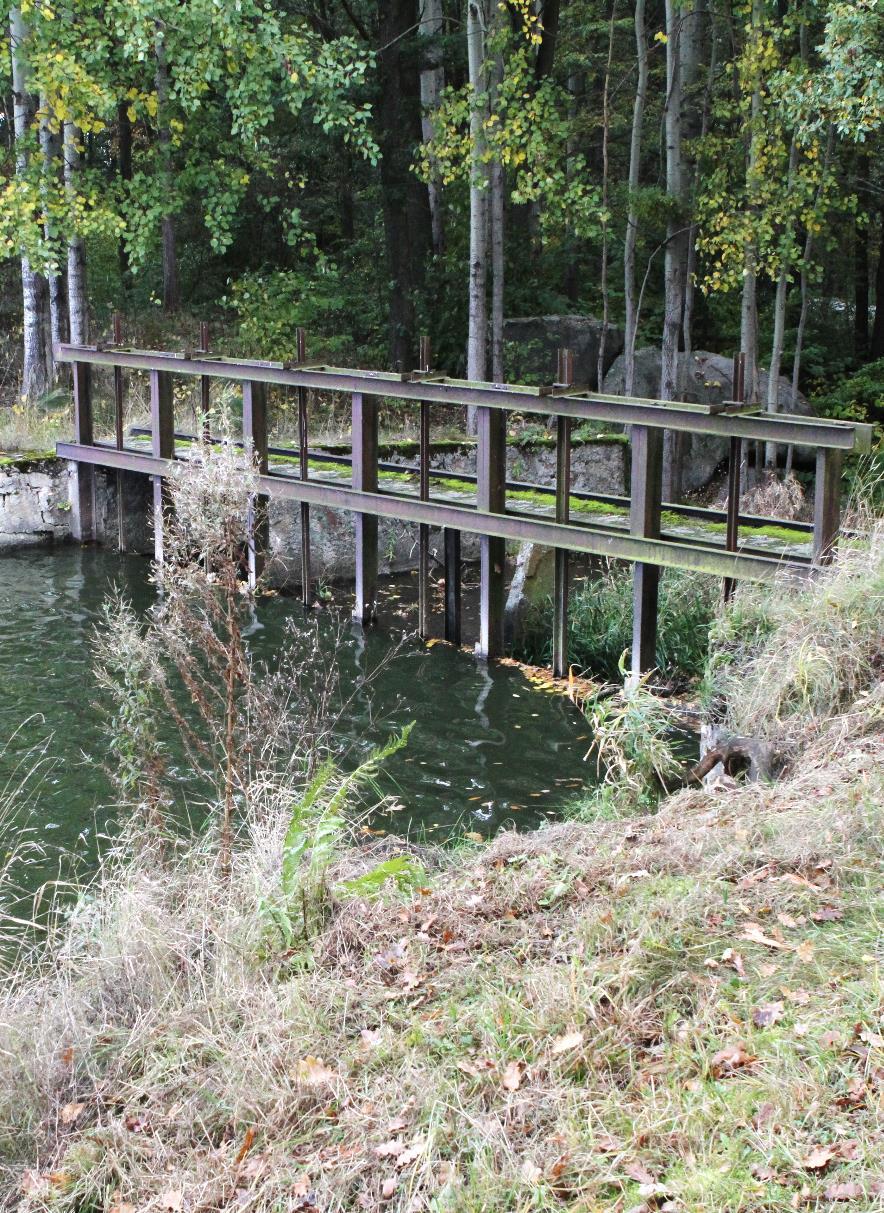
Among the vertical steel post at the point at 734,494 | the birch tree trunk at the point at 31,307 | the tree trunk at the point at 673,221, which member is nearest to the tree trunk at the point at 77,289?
the birch tree trunk at the point at 31,307

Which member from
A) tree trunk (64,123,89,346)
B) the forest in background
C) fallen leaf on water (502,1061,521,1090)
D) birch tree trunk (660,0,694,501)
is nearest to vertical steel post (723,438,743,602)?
the forest in background

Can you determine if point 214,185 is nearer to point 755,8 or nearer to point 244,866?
point 755,8

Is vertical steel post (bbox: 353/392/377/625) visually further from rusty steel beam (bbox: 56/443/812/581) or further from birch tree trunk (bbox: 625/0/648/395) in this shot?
birch tree trunk (bbox: 625/0/648/395)

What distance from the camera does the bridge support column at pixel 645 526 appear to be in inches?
386

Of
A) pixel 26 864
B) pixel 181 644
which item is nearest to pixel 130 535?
pixel 26 864

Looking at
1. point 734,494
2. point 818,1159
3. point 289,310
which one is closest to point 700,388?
point 289,310

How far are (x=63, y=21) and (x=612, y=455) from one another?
26.5 feet

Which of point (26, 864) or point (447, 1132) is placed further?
point (26, 864)

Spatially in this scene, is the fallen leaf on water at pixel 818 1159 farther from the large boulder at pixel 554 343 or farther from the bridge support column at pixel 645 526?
the large boulder at pixel 554 343

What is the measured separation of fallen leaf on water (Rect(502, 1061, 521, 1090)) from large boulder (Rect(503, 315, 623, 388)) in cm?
1740

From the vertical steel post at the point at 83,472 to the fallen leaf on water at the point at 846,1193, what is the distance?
44.1ft

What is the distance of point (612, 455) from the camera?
1677 centimetres

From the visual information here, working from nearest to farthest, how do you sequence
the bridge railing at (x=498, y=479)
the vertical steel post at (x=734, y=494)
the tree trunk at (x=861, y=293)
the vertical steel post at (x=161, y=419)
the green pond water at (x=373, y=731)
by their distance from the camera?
the green pond water at (x=373, y=731)
the bridge railing at (x=498, y=479)
the vertical steel post at (x=734, y=494)
the vertical steel post at (x=161, y=419)
the tree trunk at (x=861, y=293)

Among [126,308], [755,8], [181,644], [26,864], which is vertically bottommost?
[26,864]
